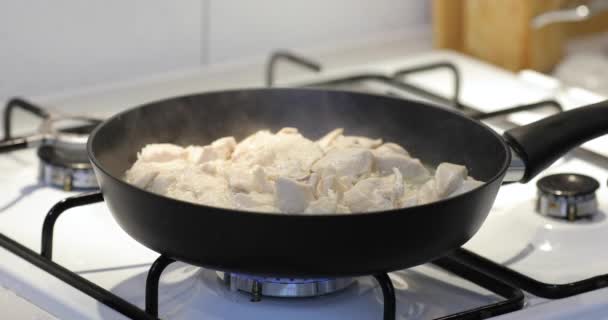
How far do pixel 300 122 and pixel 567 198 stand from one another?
28cm

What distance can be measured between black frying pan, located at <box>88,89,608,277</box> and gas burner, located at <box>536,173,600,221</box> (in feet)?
0.42

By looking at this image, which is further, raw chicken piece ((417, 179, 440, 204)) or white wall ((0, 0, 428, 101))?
white wall ((0, 0, 428, 101))

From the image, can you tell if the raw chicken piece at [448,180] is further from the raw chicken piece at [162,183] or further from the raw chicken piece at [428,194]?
the raw chicken piece at [162,183]

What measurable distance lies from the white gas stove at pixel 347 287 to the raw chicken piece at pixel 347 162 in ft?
0.33

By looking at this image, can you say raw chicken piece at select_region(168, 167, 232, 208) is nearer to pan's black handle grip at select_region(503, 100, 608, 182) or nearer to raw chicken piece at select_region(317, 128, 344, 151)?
raw chicken piece at select_region(317, 128, 344, 151)

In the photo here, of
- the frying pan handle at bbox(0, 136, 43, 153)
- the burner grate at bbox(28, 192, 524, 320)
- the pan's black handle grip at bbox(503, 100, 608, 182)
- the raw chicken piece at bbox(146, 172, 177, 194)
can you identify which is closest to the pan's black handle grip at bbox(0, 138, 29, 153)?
the frying pan handle at bbox(0, 136, 43, 153)

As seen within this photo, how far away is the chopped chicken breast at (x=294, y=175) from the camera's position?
84cm

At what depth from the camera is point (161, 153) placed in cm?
97

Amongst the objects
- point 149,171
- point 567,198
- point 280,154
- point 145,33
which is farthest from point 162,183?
point 145,33

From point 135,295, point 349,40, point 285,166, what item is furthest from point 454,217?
point 349,40

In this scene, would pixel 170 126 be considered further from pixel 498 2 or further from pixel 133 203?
pixel 498 2

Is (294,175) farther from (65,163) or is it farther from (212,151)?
(65,163)

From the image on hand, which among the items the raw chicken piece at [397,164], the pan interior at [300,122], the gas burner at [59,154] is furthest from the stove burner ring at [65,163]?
the raw chicken piece at [397,164]

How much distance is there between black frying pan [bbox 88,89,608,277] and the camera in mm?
756
